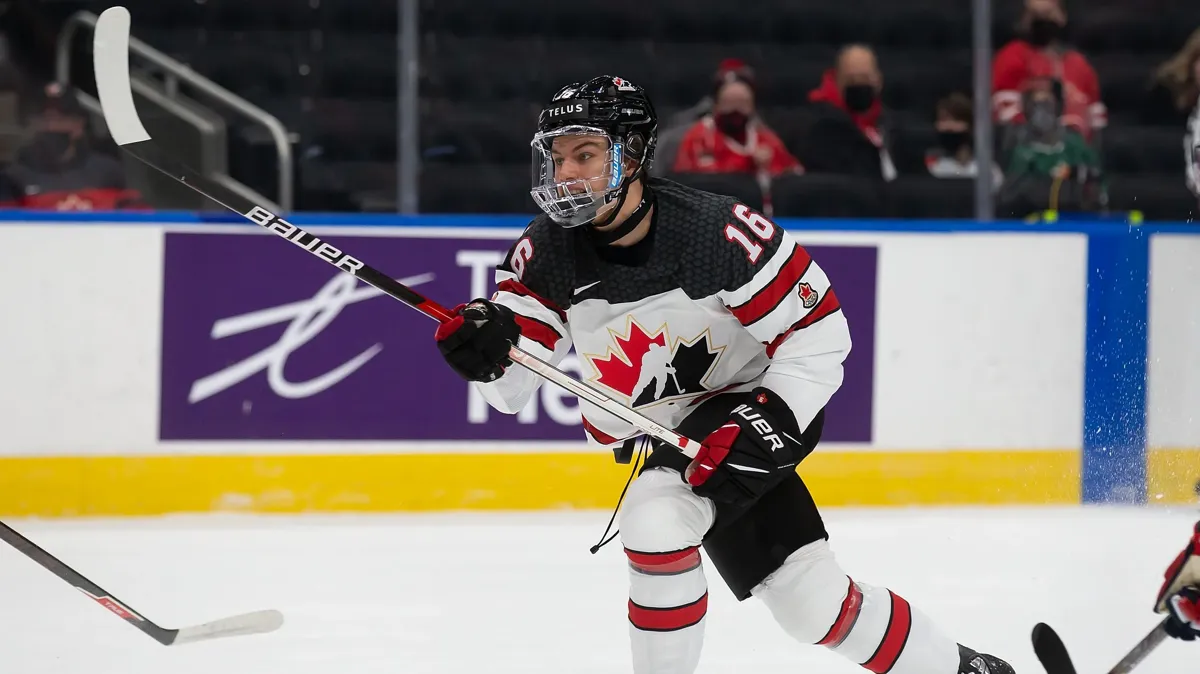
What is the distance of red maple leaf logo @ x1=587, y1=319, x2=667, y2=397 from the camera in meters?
2.38

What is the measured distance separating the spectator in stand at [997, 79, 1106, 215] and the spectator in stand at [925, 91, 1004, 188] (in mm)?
172

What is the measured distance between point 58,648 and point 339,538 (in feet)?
3.86

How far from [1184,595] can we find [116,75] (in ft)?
6.39

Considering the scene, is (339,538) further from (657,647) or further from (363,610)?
(657,647)

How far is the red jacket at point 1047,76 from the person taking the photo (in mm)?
5105

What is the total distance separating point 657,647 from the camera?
2.16 metres

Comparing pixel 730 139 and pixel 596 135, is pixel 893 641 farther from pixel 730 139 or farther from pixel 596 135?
pixel 730 139

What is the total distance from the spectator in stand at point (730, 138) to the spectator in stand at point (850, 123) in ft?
0.42

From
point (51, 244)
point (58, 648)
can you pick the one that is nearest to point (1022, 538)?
point (58, 648)

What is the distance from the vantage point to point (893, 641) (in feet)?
7.41

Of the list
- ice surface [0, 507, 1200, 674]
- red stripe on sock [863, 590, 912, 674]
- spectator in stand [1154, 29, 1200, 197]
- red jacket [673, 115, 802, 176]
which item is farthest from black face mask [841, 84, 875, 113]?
red stripe on sock [863, 590, 912, 674]

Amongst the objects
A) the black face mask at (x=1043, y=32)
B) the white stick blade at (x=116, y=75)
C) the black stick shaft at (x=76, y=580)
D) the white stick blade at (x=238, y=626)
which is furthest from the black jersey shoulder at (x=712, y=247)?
the black face mask at (x=1043, y=32)

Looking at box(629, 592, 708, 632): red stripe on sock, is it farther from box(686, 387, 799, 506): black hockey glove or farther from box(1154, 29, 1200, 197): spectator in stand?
box(1154, 29, 1200, 197): spectator in stand

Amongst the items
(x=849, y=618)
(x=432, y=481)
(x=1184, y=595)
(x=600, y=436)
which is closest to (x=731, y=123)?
(x=432, y=481)
